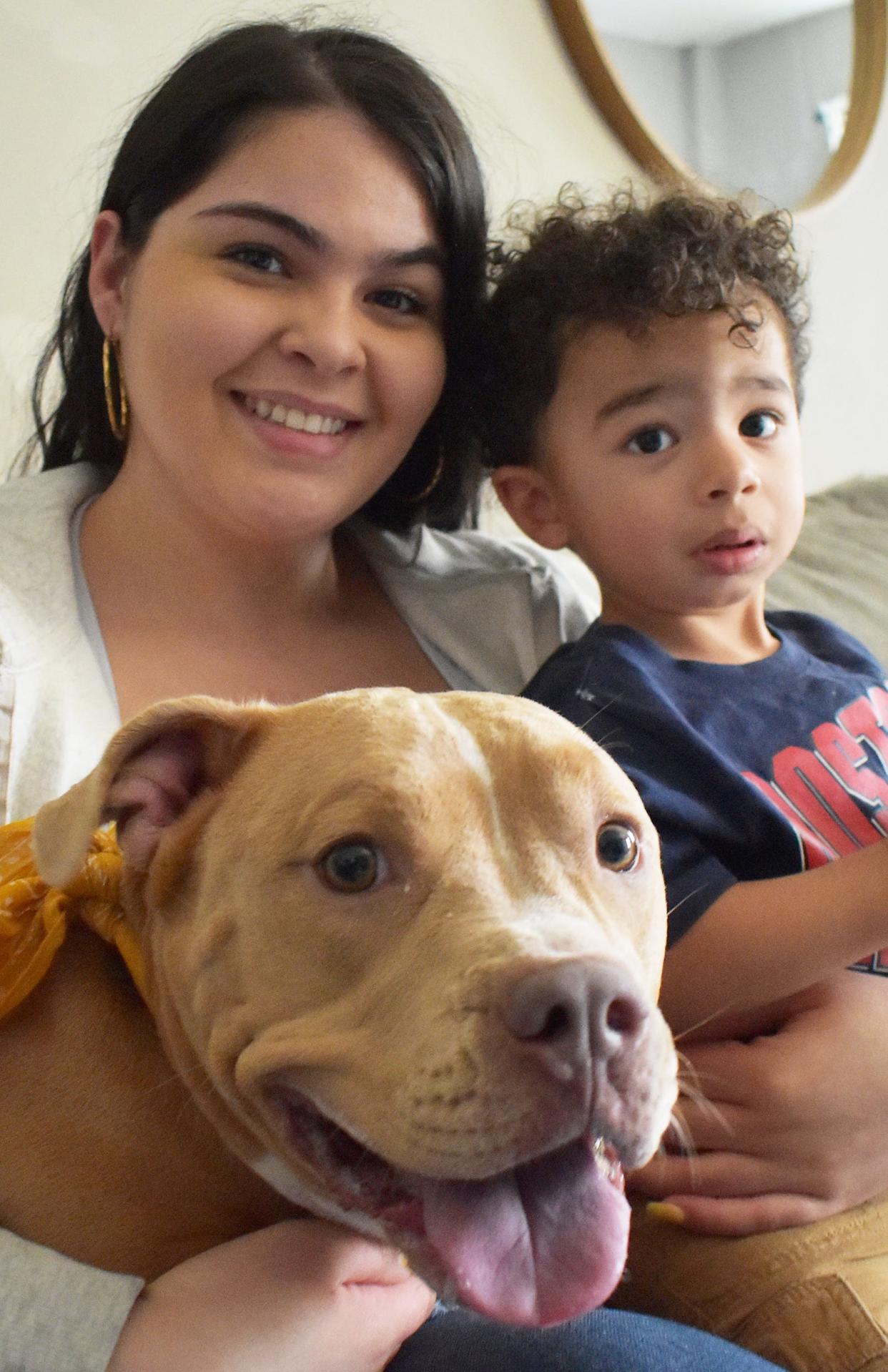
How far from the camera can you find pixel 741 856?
4.80ft

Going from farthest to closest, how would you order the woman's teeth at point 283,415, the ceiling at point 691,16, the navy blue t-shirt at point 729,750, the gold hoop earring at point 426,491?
the ceiling at point 691,16
the gold hoop earring at point 426,491
the woman's teeth at point 283,415
the navy blue t-shirt at point 729,750

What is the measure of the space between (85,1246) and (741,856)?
82cm

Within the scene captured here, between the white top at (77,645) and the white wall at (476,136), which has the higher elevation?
the white wall at (476,136)

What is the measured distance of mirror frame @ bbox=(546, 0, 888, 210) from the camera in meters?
2.74

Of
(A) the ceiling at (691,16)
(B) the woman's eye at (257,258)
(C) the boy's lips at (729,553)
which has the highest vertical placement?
(A) the ceiling at (691,16)

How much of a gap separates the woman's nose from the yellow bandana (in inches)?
28.0

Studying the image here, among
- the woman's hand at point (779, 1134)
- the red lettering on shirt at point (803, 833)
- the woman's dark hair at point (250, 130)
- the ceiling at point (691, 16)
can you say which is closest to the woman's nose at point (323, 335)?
the woman's dark hair at point (250, 130)

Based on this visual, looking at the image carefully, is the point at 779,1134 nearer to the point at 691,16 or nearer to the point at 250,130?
the point at 250,130

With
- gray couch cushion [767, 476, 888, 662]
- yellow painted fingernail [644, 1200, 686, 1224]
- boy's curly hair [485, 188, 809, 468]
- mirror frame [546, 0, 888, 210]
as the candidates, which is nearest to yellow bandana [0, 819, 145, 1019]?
yellow painted fingernail [644, 1200, 686, 1224]

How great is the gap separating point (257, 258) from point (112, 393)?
0.38 metres

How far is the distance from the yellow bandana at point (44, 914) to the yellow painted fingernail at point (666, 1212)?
22.5 inches

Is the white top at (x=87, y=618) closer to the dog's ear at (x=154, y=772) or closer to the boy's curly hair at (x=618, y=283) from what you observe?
the boy's curly hair at (x=618, y=283)

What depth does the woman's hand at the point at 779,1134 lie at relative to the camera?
1285 mm

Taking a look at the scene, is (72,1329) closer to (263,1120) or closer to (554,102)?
(263,1120)
